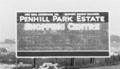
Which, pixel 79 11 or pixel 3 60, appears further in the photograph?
pixel 3 60

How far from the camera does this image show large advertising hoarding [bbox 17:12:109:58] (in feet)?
27.6

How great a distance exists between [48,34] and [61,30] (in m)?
0.47

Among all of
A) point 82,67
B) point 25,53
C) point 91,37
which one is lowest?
point 82,67

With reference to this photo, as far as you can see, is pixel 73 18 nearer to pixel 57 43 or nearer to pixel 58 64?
pixel 57 43

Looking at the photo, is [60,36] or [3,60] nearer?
[60,36]

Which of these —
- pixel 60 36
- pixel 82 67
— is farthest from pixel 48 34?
pixel 82 67

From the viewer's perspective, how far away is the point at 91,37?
8414 millimetres

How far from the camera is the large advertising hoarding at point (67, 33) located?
27.6 ft

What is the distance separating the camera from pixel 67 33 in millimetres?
8398

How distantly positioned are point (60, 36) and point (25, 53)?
4.50 ft

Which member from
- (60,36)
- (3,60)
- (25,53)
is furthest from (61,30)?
(3,60)

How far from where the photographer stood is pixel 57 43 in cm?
844

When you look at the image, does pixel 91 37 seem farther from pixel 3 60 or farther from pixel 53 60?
pixel 3 60

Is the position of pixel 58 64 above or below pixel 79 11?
below
